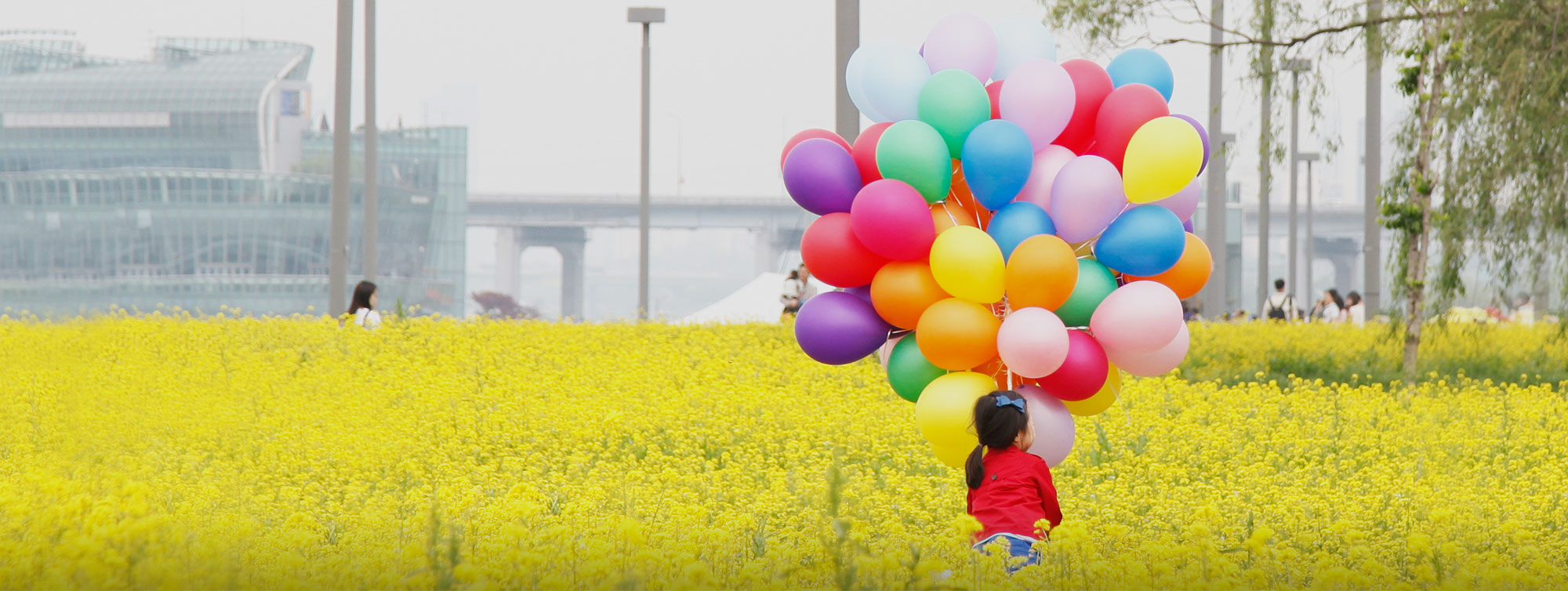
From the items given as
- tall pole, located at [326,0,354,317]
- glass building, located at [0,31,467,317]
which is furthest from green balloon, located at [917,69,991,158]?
glass building, located at [0,31,467,317]

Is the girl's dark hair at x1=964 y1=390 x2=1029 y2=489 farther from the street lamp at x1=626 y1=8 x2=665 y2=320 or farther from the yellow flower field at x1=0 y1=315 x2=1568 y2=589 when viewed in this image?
the street lamp at x1=626 y1=8 x2=665 y2=320

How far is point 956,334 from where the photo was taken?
4.80 meters

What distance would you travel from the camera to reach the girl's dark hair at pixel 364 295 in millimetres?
12109

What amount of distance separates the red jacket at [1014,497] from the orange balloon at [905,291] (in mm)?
702

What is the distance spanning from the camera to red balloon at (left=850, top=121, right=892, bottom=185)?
5117 millimetres

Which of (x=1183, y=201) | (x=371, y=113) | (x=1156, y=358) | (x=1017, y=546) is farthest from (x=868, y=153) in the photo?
(x=371, y=113)

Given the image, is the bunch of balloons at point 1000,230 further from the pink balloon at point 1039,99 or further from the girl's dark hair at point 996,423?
the girl's dark hair at point 996,423

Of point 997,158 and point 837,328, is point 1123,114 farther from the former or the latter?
point 837,328

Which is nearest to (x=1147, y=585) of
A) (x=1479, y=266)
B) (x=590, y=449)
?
(x=590, y=449)

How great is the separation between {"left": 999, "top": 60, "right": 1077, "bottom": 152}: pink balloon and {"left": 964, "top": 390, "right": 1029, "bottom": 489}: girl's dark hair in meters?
1.08

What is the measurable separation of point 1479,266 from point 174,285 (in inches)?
2066

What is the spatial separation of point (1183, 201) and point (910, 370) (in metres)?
1.29

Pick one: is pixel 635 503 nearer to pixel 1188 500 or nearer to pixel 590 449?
pixel 590 449

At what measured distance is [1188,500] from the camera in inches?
233
